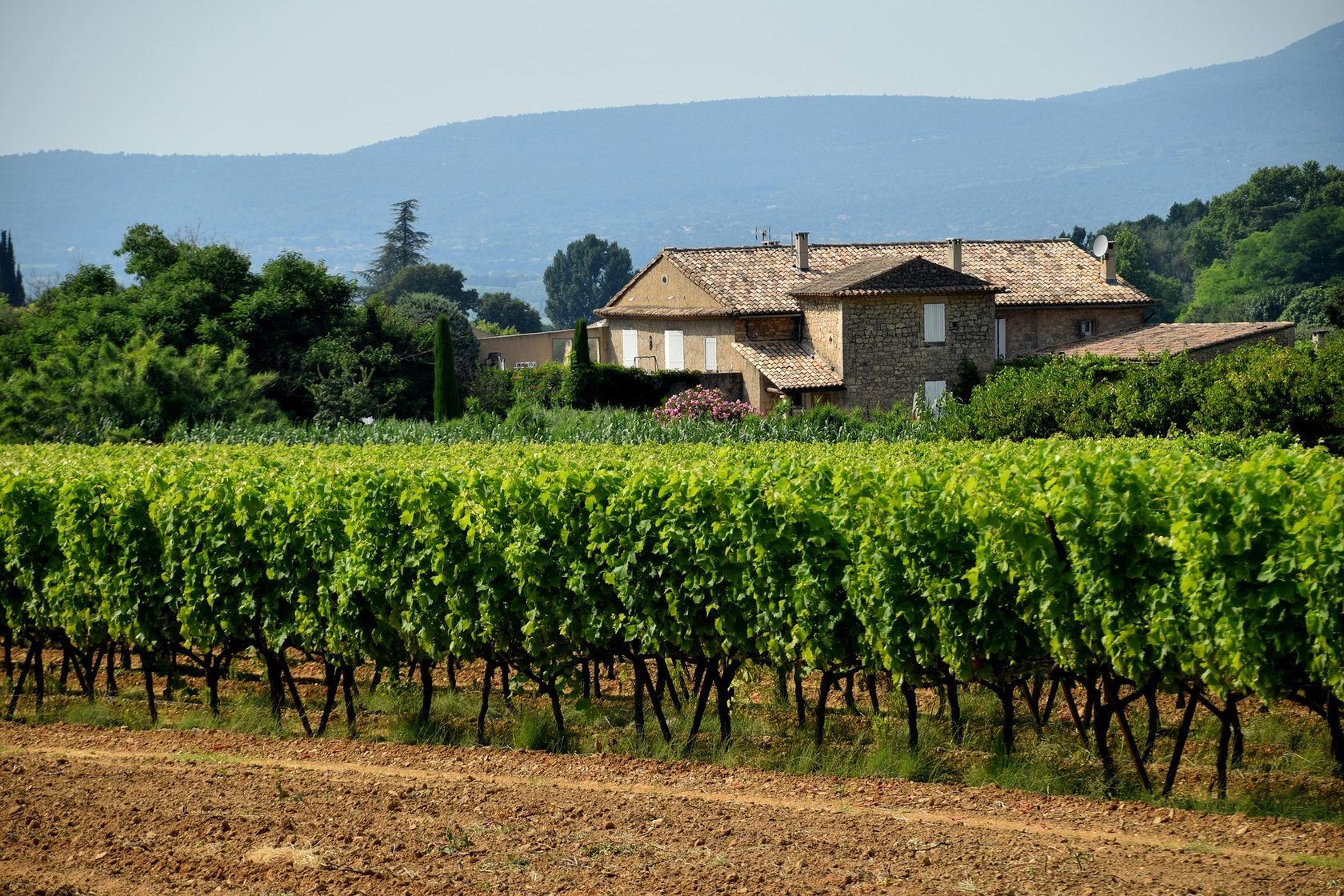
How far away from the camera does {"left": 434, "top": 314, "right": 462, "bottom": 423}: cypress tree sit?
4522cm

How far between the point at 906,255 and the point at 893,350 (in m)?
7.01

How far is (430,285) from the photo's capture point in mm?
147125

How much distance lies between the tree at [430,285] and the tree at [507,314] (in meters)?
1.45

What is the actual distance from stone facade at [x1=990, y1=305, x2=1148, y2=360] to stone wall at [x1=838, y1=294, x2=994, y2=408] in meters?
5.63

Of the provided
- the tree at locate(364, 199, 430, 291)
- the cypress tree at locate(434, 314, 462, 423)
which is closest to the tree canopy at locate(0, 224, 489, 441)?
the cypress tree at locate(434, 314, 462, 423)

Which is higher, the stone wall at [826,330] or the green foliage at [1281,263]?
the green foliage at [1281,263]

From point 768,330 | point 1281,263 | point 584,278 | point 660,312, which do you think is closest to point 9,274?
point 584,278

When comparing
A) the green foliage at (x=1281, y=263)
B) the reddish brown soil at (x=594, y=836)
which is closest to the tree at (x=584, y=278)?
the green foliage at (x=1281, y=263)

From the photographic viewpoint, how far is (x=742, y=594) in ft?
33.3

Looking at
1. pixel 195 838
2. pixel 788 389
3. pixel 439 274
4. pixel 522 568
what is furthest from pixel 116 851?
pixel 439 274

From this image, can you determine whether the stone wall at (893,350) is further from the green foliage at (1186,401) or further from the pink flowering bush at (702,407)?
the green foliage at (1186,401)

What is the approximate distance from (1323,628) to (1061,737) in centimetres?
320

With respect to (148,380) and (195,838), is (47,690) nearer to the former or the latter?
(195,838)

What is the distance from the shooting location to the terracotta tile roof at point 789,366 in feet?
160
